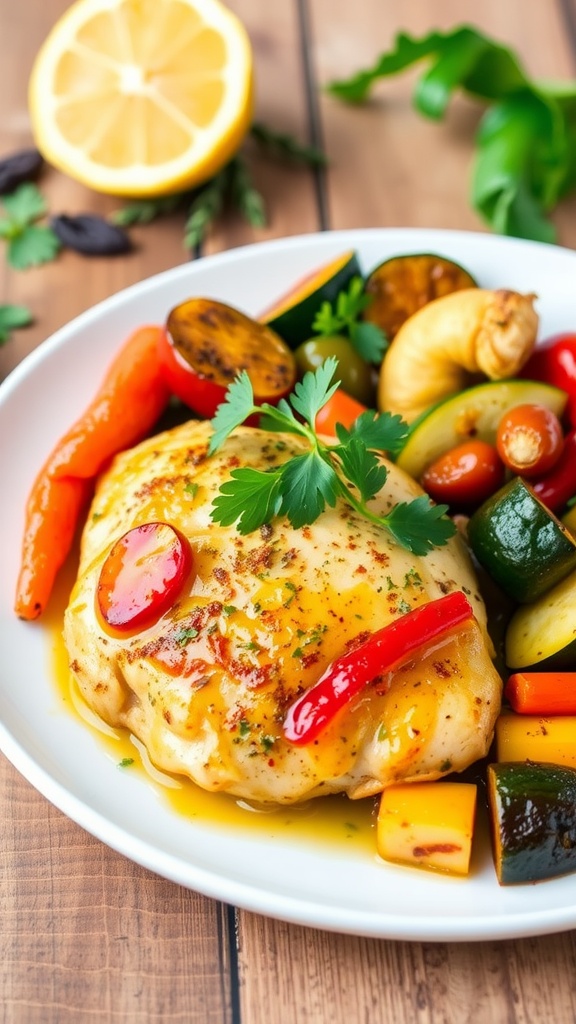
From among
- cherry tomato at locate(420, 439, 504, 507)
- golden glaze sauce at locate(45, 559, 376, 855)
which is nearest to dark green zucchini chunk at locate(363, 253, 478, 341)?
cherry tomato at locate(420, 439, 504, 507)

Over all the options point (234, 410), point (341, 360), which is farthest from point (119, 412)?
point (341, 360)

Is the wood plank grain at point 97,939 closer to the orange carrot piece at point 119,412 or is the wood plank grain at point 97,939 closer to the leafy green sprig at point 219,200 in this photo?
the orange carrot piece at point 119,412

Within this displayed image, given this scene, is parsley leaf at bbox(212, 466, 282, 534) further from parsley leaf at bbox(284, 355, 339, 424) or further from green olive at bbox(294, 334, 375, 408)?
green olive at bbox(294, 334, 375, 408)

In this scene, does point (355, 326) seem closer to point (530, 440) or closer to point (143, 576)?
point (530, 440)

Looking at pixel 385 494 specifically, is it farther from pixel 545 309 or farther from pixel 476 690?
pixel 545 309

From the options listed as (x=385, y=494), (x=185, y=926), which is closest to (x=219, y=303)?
(x=385, y=494)
